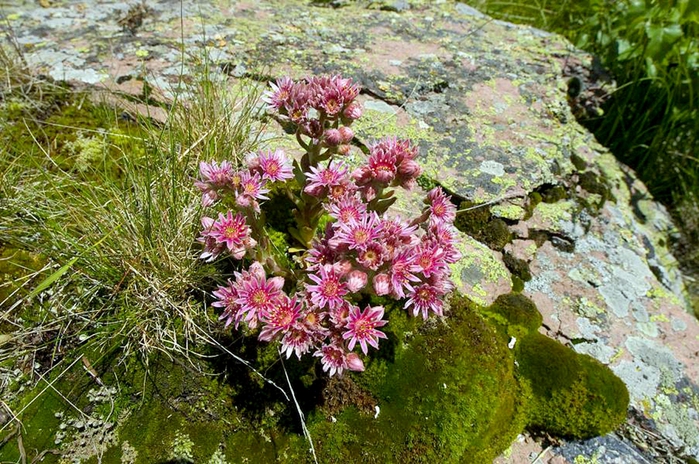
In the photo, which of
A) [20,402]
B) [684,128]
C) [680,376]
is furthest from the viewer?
[684,128]

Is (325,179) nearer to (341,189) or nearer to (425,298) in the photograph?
(341,189)

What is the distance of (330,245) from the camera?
233 cm

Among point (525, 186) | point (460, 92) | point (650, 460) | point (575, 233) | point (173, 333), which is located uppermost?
point (460, 92)

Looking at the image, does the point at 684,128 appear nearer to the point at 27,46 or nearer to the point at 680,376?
the point at 680,376

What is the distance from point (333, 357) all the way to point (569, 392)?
1411 mm

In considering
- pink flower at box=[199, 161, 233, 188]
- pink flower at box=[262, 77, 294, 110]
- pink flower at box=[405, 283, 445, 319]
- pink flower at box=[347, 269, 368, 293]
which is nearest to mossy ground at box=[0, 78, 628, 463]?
pink flower at box=[405, 283, 445, 319]

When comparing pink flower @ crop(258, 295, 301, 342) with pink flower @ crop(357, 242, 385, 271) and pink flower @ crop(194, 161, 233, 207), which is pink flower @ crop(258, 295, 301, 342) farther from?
pink flower @ crop(194, 161, 233, 207)

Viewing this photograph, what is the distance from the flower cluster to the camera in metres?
2.26

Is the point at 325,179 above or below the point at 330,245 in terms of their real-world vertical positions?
above

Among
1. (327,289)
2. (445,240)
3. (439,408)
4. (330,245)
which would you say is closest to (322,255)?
(330,245)

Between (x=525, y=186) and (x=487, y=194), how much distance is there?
345mm

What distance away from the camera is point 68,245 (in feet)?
9.43

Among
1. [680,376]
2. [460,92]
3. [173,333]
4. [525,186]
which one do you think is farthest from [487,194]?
[173,333]

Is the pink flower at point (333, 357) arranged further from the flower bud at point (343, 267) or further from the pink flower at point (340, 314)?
the flower bud at point (343, 267)
